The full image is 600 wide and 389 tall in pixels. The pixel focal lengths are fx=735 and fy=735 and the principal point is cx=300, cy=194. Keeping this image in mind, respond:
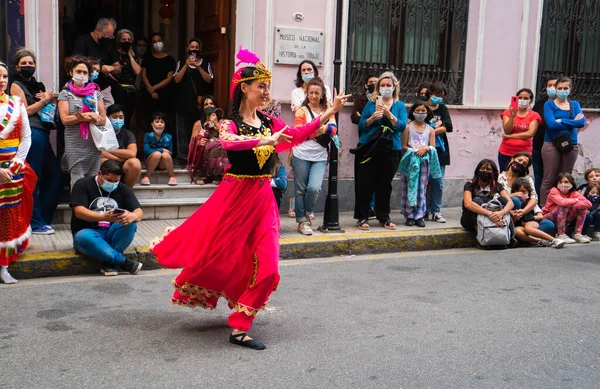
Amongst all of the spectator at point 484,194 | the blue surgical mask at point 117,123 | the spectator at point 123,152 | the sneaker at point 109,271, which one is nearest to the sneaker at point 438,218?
the spectator at point 484,194

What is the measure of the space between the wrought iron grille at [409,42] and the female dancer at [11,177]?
4.87m

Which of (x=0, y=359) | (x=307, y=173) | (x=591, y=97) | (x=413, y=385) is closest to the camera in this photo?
(x=413, y=385)

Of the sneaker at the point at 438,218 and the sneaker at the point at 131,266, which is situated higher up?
the sneaker at the point at 438,218

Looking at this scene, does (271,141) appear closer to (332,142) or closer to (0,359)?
(0,359)

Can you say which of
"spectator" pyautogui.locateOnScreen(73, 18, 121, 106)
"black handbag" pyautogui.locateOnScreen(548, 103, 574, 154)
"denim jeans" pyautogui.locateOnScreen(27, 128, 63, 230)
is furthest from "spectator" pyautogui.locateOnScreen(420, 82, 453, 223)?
"denim jeans" pyautogui.locateOnScreen(27, 128, 63, 230)

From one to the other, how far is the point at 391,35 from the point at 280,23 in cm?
187

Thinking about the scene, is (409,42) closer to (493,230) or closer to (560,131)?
(560,131)

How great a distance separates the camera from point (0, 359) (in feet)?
15.1

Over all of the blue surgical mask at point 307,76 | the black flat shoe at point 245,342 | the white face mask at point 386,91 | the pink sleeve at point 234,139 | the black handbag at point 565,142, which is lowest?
the black flat shoe at point 245,342

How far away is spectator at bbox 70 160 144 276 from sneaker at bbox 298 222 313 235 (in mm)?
2138

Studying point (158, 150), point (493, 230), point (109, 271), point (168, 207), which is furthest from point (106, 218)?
point (493, 230)

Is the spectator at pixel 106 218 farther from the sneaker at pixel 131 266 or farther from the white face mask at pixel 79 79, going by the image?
the white face mask at pixel 79 79

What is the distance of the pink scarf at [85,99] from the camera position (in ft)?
25.6

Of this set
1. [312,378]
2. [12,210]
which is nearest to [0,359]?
[312,378]
